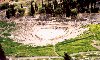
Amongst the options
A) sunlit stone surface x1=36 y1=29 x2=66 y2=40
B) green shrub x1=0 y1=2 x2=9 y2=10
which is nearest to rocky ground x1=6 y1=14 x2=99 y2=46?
sunlit stone surface x1=36 y1=29 x2=66 y2=40

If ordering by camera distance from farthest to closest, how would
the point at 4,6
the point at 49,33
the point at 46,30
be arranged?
the point at 4,6, the point at 46,30, the point at 49,33

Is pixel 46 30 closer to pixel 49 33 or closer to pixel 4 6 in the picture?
pixel 49 33

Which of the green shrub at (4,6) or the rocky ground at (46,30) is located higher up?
the green shrub at (4,6)

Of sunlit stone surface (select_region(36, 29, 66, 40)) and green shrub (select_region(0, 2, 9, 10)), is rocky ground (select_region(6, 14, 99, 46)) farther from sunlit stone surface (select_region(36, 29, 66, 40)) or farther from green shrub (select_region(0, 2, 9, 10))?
green shrub (select_region(0, 2, 9, 10))

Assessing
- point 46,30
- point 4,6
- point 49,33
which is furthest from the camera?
point 4,6

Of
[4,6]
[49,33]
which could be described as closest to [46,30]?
[49,33]

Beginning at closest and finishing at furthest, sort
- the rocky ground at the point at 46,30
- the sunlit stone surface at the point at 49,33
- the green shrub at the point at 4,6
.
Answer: the rocky ground at the point at 46,30 → the sunlit stone surface at the point at 49,33 → the green shrub at the point at 4,6

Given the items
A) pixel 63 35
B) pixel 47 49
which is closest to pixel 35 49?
pixel 47 49

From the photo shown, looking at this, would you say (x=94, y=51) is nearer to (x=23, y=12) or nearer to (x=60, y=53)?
(x=60, y=53)

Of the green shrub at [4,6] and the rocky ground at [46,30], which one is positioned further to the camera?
the green shrub at [4,6]

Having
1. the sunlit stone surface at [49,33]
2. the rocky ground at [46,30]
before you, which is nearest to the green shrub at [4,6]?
the rocky ground at [46,30]

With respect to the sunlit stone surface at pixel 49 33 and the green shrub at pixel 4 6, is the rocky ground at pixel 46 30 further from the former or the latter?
the green shrub at pixel 4 6
